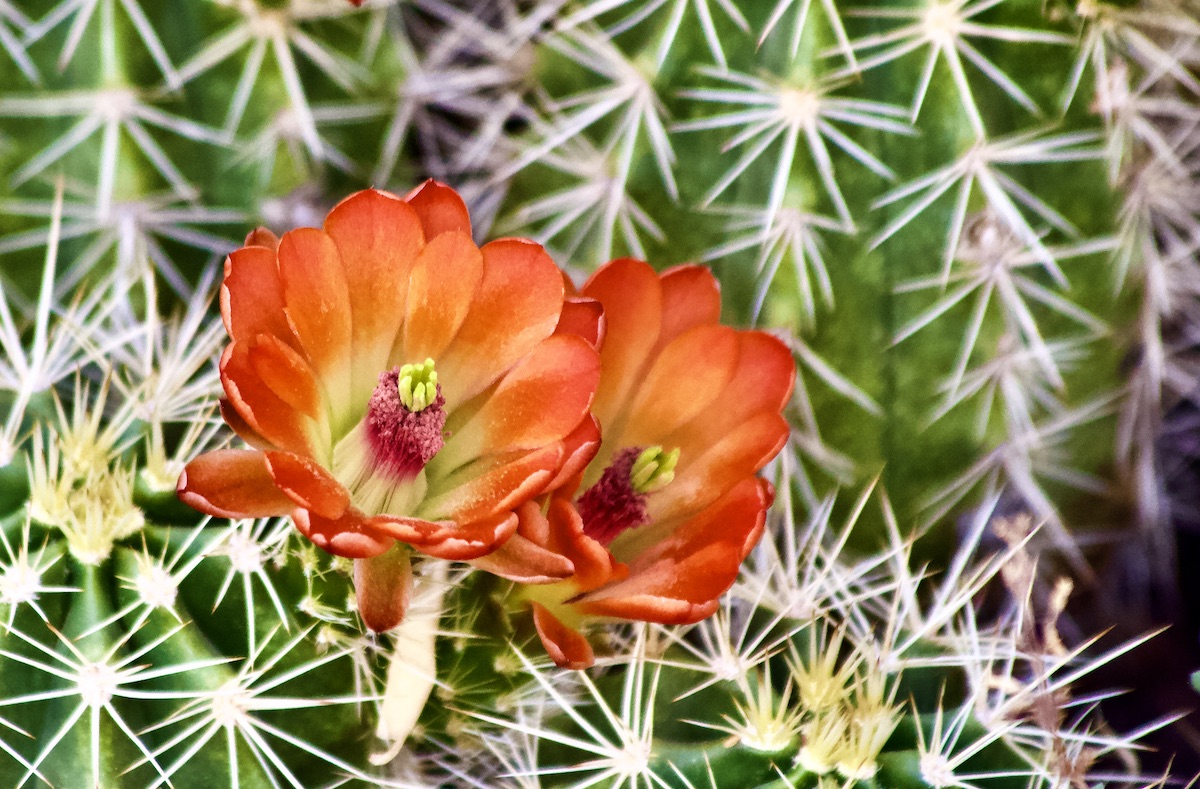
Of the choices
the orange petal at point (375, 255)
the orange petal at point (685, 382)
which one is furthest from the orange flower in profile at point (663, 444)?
the orange petal at point (375, 255)

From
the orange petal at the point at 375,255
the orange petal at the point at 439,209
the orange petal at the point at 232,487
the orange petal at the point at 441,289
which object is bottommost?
the orange petal at the point at 232,487

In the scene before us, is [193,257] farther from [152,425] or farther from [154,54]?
[152,425]

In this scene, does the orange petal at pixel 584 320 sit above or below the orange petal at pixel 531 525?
above

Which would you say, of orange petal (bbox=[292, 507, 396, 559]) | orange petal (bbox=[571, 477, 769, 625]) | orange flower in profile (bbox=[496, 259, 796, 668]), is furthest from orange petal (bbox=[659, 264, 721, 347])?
orange petal (bbox=[292, 507, 396, 559])

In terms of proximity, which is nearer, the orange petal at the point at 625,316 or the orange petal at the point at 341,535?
the orange petal at the point at 341,535

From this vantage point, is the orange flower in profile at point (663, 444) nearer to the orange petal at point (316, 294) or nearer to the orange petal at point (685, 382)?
the orange petal at point (685, 382)

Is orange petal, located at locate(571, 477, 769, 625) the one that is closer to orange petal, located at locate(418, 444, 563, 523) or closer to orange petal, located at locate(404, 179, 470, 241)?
orange petal, located at locate(418, 444, 563, 523)
